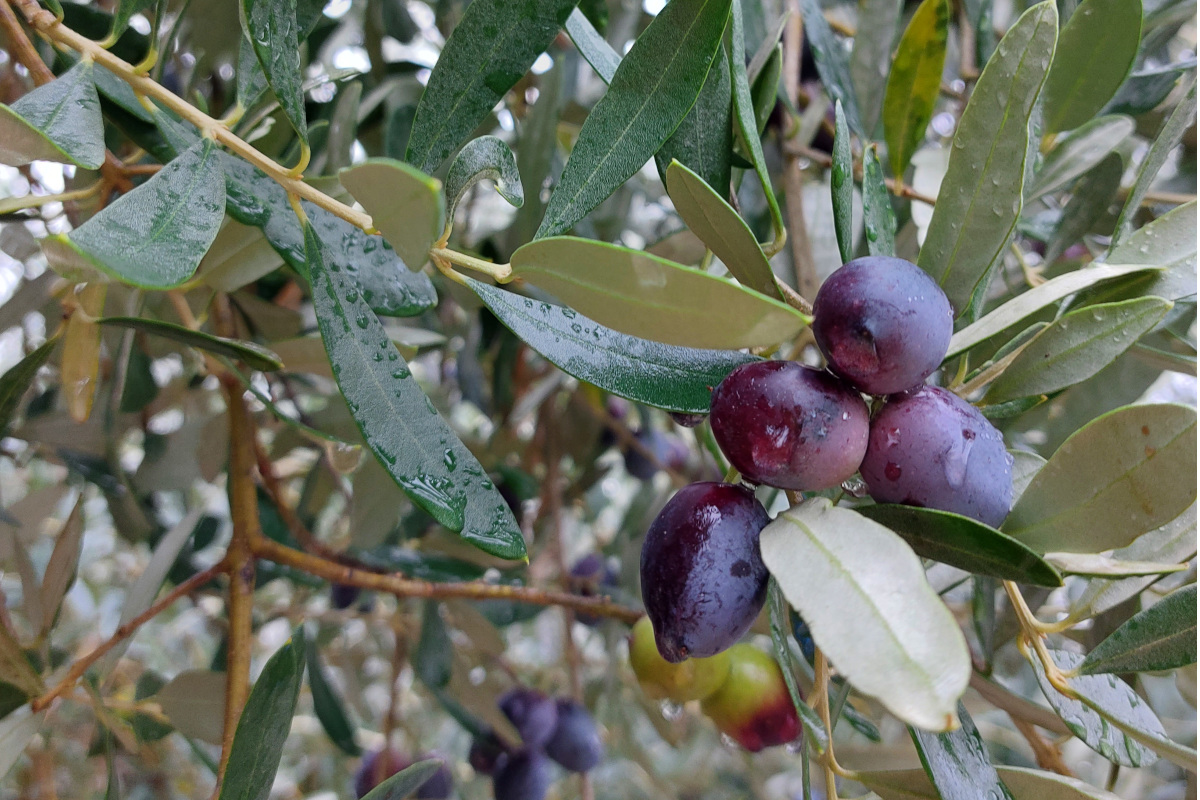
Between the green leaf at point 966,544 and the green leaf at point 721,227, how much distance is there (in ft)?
0.49

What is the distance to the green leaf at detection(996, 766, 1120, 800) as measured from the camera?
527mm

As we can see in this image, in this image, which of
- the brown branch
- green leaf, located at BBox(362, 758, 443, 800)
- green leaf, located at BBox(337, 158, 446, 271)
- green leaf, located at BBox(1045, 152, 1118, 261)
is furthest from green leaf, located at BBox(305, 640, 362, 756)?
green leaf, located at BBox(1045, 152, 1118, 261)

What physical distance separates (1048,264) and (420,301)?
0.64 m

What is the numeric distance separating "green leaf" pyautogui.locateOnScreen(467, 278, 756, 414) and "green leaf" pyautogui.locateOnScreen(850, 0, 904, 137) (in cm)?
56

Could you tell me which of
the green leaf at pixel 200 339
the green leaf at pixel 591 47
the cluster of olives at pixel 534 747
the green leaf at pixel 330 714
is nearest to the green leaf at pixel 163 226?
the green leaf at pixel 200 339

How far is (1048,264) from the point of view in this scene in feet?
2.78

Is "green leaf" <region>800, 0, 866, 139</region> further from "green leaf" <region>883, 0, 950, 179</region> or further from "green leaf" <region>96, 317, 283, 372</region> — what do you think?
"green leaf" <region>96, 317, 283, 372</region>

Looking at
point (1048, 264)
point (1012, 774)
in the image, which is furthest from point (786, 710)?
point (1048, 264)

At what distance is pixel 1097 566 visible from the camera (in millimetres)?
508

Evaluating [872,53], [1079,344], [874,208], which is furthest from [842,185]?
[872,53]

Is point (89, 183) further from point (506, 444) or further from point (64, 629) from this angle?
point (64, 629)

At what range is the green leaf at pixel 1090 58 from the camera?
2.17 ft

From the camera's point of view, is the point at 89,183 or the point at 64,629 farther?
the point at 64,629

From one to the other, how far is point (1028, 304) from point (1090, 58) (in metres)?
0.34
